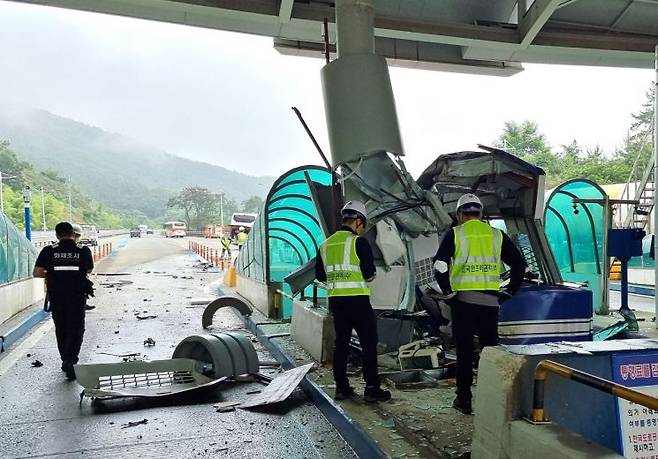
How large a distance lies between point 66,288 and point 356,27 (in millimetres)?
5624

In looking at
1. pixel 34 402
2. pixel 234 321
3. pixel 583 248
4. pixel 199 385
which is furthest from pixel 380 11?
pixel 34 402

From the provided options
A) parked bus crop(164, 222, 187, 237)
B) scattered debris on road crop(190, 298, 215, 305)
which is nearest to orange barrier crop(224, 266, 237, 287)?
scattered debris on road crop(190, 298, 215, 305)

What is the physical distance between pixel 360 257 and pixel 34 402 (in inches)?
160

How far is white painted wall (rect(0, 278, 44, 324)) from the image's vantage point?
10.6 meters

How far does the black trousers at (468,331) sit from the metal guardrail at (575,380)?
169 cm

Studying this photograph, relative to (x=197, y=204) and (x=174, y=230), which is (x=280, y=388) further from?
(x=197, y=204)

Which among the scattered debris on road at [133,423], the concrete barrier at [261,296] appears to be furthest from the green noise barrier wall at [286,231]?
the scattered debris on road at [133,423]

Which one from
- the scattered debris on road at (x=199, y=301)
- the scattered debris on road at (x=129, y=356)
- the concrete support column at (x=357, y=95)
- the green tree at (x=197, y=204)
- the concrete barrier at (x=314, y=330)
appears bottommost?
the scattered debris on road at (x=129, y=356)

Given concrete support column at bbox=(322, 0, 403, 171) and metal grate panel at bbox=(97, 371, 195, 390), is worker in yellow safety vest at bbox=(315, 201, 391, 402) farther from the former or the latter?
concrete support column at bbox=(322, 0, 403, 171)

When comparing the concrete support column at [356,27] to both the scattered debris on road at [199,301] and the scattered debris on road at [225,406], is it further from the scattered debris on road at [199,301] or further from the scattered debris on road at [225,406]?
the scattered debris on road at [199,301]

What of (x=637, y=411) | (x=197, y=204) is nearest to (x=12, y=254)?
(x=637, y=411)

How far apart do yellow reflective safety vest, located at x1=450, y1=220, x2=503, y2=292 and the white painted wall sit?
31.0ft

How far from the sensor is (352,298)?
530cm

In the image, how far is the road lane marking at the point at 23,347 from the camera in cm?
779
